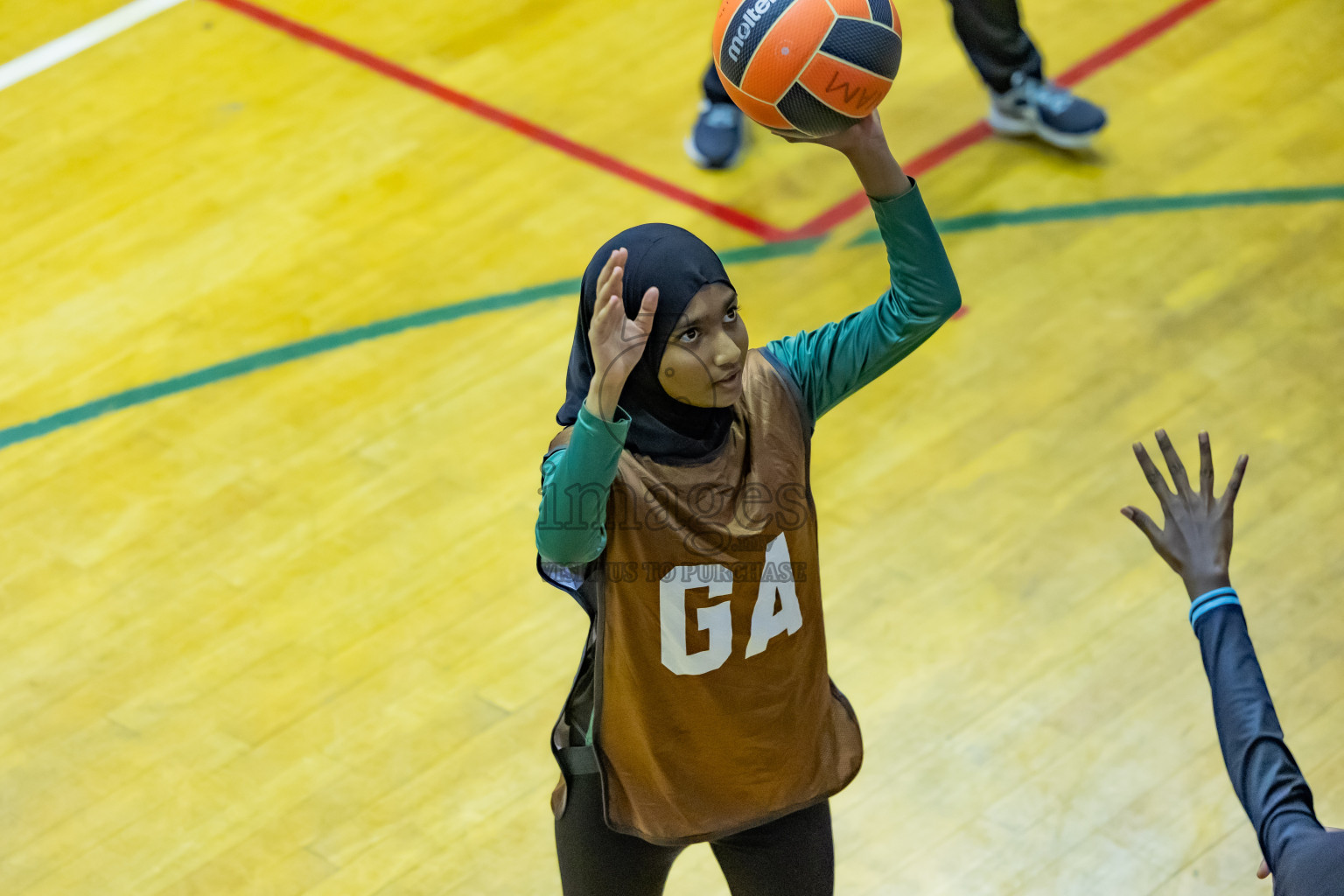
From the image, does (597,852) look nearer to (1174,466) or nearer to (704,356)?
(704,356)

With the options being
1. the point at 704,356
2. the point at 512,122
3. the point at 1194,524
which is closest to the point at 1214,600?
the point at 1194,524

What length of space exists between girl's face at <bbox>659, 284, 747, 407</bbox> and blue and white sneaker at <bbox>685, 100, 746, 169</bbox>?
3.36 meters

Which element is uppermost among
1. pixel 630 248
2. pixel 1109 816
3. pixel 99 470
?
pixel 630 248

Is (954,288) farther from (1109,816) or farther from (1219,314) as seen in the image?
(1219,314)

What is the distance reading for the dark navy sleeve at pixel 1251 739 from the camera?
1.95m

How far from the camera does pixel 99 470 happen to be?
4418 mm

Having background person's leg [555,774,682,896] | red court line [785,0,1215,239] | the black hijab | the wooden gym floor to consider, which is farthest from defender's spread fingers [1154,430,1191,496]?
red court line [785,0,1215,239]

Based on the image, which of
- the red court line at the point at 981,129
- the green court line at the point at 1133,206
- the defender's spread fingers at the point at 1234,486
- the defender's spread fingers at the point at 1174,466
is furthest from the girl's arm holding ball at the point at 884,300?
the green court line at the point at 1133,206

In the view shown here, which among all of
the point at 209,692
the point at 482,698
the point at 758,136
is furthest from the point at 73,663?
the point at 758,136

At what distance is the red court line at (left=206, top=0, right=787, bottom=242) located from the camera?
5270 millimetres

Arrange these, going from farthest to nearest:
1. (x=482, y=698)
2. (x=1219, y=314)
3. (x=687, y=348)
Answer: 1. (x=1219, y=314)
2. (x=482, y=698)
3. (x=687, y=348)

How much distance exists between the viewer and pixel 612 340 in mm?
1989

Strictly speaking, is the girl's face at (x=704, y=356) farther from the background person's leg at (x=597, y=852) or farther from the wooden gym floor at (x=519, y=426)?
the wooden gym floor at (x=519, y=426)

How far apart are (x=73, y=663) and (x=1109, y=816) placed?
257cm
